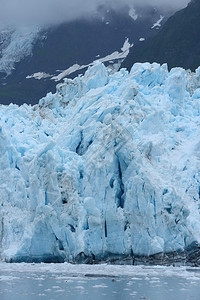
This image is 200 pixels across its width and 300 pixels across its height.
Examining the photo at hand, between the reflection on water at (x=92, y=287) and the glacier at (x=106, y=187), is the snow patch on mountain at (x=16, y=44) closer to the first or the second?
the glacier at (x=106, y=187)

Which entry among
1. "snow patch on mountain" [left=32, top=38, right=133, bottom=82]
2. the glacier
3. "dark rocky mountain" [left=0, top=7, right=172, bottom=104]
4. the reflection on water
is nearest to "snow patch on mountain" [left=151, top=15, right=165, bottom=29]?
"dark rocky mountain" [left=0, top=7, right=172, bottom=104]

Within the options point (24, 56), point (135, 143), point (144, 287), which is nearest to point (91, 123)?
point (135, 143)

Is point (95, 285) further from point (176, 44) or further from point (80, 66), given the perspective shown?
point (80, 66)

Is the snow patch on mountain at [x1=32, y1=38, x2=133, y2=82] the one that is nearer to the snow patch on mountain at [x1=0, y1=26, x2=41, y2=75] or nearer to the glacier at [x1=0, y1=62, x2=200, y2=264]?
the snow patch on mountain at [x1=0, y1=26, x2=41, y2=75]

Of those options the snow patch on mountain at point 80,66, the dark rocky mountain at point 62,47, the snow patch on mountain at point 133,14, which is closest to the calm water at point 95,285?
the dark rocky mountain at point 62,47

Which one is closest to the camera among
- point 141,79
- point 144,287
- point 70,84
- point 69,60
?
point 144,287

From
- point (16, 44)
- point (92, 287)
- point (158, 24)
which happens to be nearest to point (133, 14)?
point (158, 24)

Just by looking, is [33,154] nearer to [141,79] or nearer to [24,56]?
[141,79]
